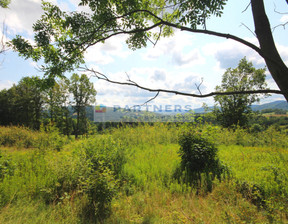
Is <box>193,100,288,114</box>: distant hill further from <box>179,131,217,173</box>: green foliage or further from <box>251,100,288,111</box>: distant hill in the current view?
<box>179,131,217,173</box>: green foliage

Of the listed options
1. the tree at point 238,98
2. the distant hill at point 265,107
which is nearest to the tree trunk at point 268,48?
the distant hill at point 265,107

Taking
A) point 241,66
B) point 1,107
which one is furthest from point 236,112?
point 1,107

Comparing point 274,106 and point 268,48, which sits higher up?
point 274,106

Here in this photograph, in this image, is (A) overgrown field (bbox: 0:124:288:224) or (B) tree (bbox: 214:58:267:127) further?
(B) tree (bbox: 214:58:267:127)

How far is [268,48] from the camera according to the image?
1583 millimetres

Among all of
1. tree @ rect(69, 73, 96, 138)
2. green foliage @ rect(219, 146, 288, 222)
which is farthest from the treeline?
green foliage @ rect(219, 146, 288, 222)

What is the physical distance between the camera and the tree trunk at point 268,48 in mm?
1473

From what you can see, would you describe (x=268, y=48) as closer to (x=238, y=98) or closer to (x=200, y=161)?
(x=200, y=161)

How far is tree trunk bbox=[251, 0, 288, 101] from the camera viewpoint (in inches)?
58.0

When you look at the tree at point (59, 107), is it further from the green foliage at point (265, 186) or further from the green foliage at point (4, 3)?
the green foliage at point (265, 186)

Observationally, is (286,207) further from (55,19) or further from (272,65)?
(55,19)

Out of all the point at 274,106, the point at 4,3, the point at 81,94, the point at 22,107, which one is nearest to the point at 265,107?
the point at 274,106

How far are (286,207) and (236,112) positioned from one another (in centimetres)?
2326

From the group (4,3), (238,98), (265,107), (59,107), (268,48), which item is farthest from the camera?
(265,107)
